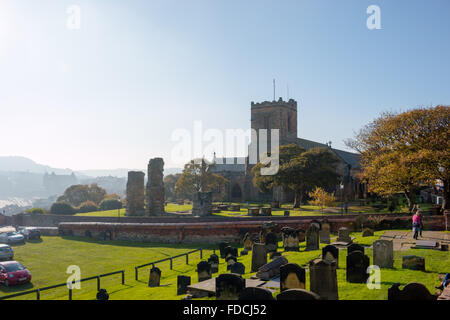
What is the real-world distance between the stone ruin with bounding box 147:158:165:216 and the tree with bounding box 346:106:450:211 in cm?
2191

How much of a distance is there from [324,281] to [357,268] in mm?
2218

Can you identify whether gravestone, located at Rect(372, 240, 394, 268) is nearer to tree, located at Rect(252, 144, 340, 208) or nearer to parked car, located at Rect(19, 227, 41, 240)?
tree, located at Rect(252, 144, 340, 208)

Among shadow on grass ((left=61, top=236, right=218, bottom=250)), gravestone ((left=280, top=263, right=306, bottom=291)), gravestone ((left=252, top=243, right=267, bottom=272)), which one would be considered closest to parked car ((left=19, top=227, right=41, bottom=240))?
shadow on grass ((left=61, top=236, right=218, bottom=250))

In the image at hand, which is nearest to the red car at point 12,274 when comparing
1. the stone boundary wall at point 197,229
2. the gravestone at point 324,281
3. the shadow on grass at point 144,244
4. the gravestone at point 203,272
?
the gravestone at point 203,272

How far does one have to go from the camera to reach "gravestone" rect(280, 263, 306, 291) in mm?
8883

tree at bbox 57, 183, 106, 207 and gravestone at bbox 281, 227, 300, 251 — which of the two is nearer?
gravestone at bbox 281, 227, 300, 251

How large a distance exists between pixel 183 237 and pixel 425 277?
18588mm

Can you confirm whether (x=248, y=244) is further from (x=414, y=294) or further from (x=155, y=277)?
(x=414, y=294)

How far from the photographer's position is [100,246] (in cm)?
2647

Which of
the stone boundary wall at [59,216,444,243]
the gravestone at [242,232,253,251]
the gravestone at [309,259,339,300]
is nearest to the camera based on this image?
the gravestone at [309,259,339,300]

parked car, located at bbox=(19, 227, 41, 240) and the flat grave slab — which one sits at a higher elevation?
the flat grave slab

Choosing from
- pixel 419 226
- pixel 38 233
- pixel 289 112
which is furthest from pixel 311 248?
pixel 289 112

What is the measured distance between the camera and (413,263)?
11.4 metres

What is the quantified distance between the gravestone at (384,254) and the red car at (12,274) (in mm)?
15241
